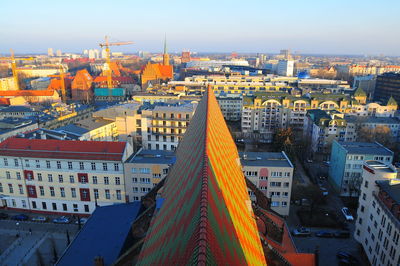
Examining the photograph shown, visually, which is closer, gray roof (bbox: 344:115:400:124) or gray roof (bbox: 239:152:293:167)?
gray roof (bbox: 239:152:293:167)

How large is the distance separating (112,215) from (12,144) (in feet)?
50.3

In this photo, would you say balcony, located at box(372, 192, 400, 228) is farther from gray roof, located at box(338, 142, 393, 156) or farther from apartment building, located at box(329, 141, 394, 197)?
gray roof, located at box(338, 142, 393, 156)

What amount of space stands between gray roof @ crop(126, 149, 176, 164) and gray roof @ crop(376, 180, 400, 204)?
18091mm

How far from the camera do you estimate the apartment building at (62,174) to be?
2867 cm

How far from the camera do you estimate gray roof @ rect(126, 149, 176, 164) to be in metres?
29.4

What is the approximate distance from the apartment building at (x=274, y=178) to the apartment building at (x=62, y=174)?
43.3 ft

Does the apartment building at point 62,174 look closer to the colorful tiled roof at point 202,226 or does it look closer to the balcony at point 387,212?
the colorful tiled roof at point 202,226

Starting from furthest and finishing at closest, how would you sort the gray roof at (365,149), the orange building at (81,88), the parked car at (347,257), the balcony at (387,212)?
the orange building at (81,88), the gray roof at (365,149), the parked car at (347,257), the balcony at (387,212)

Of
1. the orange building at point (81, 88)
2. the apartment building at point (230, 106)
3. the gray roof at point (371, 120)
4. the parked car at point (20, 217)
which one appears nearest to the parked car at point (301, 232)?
the gray roof at point (371, 120)

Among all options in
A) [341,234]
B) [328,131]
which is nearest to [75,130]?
[341,234]

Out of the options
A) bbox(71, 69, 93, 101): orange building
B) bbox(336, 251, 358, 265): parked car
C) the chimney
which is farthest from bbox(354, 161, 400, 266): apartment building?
bbox(71, 69, 93, 101): orange building

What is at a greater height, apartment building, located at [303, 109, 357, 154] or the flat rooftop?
the flat rooftop

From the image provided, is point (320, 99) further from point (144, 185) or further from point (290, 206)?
point (144, 185)

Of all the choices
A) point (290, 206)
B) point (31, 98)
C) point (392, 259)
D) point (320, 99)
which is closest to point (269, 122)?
point (320, 99)
